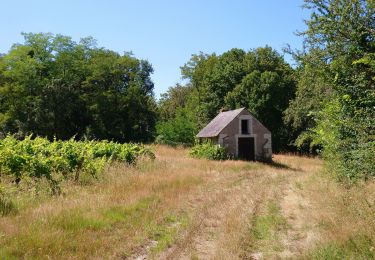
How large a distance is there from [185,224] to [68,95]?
121ft

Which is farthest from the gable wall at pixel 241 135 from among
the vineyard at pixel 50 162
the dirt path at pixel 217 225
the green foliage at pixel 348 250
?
the green foliage at pixel 348 250

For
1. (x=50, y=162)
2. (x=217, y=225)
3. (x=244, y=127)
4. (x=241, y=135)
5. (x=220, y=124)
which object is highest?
(x=220, y=124)

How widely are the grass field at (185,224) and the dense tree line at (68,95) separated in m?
31.4

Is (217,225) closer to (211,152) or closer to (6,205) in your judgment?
(6,205)

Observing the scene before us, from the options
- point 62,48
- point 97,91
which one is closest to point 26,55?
point 62,48

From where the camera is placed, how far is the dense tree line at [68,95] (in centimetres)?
4103

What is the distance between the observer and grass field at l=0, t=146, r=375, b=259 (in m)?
6.00

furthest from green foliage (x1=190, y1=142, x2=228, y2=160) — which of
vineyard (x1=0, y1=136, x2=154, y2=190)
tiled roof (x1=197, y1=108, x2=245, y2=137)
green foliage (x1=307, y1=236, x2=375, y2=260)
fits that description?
green foliage (x1=307, y1=236, x2=375, y2=260)

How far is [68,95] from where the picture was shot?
4203cm

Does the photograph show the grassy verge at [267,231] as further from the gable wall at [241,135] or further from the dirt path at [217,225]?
the gable wall at [241,135]

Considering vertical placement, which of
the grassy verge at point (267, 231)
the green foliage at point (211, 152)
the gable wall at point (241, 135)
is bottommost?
the grassy verge at point (267, 231)

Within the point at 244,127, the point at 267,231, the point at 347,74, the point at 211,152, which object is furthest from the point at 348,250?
the point at 244,127

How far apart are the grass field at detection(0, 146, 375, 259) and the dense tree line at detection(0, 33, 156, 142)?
31.4 metres

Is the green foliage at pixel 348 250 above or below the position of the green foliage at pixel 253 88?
below
